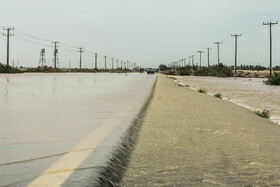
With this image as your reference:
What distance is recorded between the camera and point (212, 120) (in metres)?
6.21

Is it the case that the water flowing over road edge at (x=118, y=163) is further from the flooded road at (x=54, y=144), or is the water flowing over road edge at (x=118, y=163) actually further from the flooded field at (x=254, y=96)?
the flooded field at (x=254, y=96)

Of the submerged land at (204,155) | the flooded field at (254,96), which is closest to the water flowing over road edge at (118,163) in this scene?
the submerged land at (204,155)

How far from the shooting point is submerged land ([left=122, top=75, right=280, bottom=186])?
2.71m

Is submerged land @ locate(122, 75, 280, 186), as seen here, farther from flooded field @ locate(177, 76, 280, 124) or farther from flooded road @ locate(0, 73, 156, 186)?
flooded field @ locate(177, 76, 280, 124)

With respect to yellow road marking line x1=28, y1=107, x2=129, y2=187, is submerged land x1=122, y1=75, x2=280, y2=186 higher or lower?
lower

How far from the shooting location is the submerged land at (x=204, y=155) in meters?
2.71

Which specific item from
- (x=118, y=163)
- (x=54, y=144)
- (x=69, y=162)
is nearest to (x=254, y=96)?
(x=54, y=144)

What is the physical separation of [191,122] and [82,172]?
→ 12.1ft

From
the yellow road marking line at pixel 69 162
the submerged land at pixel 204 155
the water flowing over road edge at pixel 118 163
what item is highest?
the yellow road marking line at pixel 69 162

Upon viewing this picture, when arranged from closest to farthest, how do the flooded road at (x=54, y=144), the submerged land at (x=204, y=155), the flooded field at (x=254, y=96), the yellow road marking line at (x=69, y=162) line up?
the yellow road marking line at (x=69, y=162) < the flooded road at (x=54, y=144) < the submerged land at (x=204, y=155) < the flooded field at (x=254, y=96)

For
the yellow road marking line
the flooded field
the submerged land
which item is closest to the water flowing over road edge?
the submerged land

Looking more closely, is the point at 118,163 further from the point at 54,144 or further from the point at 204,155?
the point at 204,155

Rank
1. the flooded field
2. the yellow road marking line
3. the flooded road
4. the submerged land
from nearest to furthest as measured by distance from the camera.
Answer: the yellow road marking line
the flooded road
the submerged land
the flooded field

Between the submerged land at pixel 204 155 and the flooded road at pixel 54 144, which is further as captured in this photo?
the submerged land at pixel 204 155
